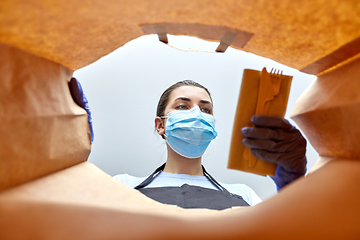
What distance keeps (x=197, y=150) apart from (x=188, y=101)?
21cm

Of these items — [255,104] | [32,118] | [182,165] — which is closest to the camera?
[32,118]

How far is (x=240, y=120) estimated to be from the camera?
57cm

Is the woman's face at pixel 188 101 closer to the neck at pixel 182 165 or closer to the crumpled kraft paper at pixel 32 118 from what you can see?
the neck at pixel 182 165

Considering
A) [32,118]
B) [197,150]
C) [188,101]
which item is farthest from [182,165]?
[32,118]

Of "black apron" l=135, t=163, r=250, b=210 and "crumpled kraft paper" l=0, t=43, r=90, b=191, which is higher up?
"crumpled kraft paper" l=0, t=43, r=90, b=191

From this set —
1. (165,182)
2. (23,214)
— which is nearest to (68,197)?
(23,214)

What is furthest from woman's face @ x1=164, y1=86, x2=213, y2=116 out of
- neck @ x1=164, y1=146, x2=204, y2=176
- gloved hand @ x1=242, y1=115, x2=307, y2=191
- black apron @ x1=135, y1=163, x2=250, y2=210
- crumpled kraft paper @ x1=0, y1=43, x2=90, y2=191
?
crumpled kraft paper @ x1=0, y1=43, x2=90, y2=191

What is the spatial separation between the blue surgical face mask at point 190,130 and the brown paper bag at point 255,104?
0.33 metres

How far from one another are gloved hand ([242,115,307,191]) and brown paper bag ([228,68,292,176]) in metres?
0.02

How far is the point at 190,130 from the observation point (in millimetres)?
901

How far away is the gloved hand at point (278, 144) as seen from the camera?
557mm

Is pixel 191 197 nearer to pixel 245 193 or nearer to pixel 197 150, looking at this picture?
pixel 197 150

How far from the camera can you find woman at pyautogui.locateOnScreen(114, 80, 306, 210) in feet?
1.92

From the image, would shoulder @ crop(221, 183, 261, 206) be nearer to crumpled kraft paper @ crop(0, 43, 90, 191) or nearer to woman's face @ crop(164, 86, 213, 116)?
woman's face @ crop(164, 86, 213, 116)
